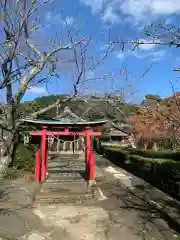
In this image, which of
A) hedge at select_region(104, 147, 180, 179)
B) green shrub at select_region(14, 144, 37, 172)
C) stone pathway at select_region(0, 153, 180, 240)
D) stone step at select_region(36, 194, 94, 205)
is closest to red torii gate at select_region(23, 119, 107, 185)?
green shrub at select_region(14, 144, 37, 172)

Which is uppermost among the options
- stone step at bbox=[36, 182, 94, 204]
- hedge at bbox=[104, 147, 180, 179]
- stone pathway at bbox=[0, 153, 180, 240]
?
hedge at bbox=[104, 147, 180, 179]

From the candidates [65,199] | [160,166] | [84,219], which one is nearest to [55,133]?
[65,199]

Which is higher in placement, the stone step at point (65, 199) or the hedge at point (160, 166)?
the hedge at point (160, 166)

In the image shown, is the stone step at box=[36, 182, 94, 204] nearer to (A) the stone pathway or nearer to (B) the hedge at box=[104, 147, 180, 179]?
(A) the stone pathway

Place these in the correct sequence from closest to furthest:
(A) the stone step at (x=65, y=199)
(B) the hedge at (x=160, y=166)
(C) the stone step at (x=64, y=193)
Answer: (A) the stone step at (x=65, y=199), (C) the stone step at (x=64, y=193), (B) the hedge at (x=160, y=166)

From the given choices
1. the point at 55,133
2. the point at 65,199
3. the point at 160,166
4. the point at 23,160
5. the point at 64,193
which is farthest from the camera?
the point at 23,160

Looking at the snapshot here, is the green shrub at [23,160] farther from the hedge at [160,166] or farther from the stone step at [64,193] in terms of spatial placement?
the hedge at [160,166]

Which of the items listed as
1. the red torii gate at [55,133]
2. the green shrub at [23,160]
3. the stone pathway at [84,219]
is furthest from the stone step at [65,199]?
the green shrub at [23,160]

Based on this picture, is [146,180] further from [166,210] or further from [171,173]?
[166,210]

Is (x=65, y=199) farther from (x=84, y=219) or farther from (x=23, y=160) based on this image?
(x=23, y=160)

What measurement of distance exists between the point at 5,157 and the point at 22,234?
6253mm

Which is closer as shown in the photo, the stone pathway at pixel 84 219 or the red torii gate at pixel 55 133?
the stone pathway at pixel 84 219

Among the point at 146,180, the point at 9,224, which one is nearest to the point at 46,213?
the point at 9,224

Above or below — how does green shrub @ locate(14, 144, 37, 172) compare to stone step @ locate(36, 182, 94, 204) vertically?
above
